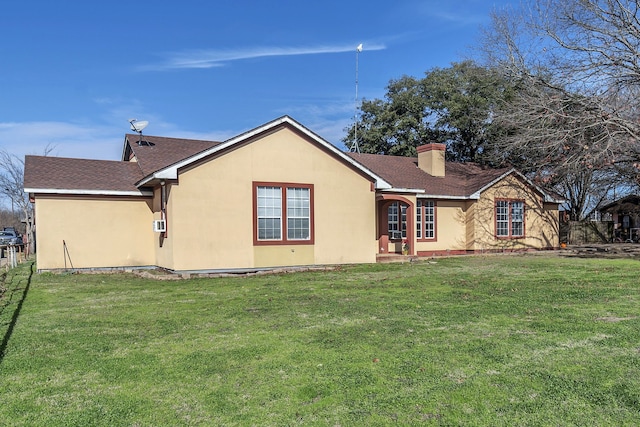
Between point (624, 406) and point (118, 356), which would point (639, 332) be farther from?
point (118, 356)

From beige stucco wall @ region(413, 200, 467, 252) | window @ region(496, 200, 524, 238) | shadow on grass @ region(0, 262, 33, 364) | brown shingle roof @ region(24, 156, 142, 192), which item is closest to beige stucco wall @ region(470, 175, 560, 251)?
window @ region(496, 200, 524, 238)

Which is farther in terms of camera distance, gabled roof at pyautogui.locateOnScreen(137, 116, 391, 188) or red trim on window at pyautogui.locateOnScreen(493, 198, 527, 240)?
red trim on window at pyautogui.locateOnScreen(493, 198, 527, 240)

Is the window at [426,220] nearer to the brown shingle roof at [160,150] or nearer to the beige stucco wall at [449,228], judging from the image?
the beige stucco wall at [449,228]

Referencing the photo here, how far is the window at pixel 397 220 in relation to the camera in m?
20.6

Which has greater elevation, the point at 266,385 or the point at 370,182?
the point at 370,182

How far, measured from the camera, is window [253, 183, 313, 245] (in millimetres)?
15328

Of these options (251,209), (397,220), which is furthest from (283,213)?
(397,220)

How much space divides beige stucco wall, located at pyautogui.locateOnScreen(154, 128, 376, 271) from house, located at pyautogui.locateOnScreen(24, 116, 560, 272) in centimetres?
3

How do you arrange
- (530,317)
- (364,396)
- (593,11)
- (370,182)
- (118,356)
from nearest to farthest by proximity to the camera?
(364,396) < (118,356) < (530,317) < (370,182) < (593,11)

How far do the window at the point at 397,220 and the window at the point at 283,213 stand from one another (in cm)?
570

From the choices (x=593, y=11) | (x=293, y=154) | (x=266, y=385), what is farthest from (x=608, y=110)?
(x=266, y=385)

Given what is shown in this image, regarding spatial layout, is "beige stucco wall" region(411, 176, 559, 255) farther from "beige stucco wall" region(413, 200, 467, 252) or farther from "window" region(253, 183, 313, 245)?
"window" region(253, 183, 313, 245)

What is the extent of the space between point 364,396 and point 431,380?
0.80 metres

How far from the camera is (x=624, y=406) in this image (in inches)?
161
